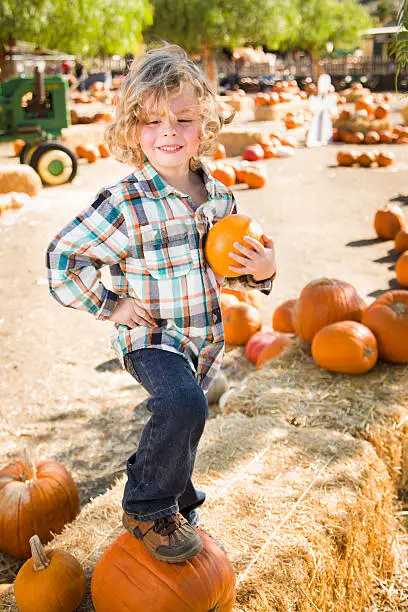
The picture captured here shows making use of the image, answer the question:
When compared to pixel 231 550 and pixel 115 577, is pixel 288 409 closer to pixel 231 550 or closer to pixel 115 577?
pixel 231 550

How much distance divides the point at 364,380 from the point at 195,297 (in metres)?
2.12

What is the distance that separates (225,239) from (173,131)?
1.37 feet

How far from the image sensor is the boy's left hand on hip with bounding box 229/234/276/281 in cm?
227

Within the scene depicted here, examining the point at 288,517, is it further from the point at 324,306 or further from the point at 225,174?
the point at 225,174

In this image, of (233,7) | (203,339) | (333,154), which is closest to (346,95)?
(233,7)

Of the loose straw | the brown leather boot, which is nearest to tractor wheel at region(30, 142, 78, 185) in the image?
the loose straw

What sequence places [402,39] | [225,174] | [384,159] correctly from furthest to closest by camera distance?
[384,159] → [225,174] → [402,39]

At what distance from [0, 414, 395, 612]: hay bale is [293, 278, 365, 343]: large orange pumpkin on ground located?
1.12 metres

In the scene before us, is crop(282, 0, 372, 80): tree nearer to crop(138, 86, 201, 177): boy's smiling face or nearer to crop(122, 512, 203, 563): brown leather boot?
crop(138, 86, 201, 177): boy's smiling face

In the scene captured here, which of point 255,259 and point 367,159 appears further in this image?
point 367,159

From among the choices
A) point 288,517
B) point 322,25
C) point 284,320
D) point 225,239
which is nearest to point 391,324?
point 284,320

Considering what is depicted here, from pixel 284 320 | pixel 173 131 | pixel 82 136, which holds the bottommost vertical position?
pixel 284 320

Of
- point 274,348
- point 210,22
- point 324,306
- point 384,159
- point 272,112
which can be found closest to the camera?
point 324,306

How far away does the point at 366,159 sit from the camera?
1380 cm
